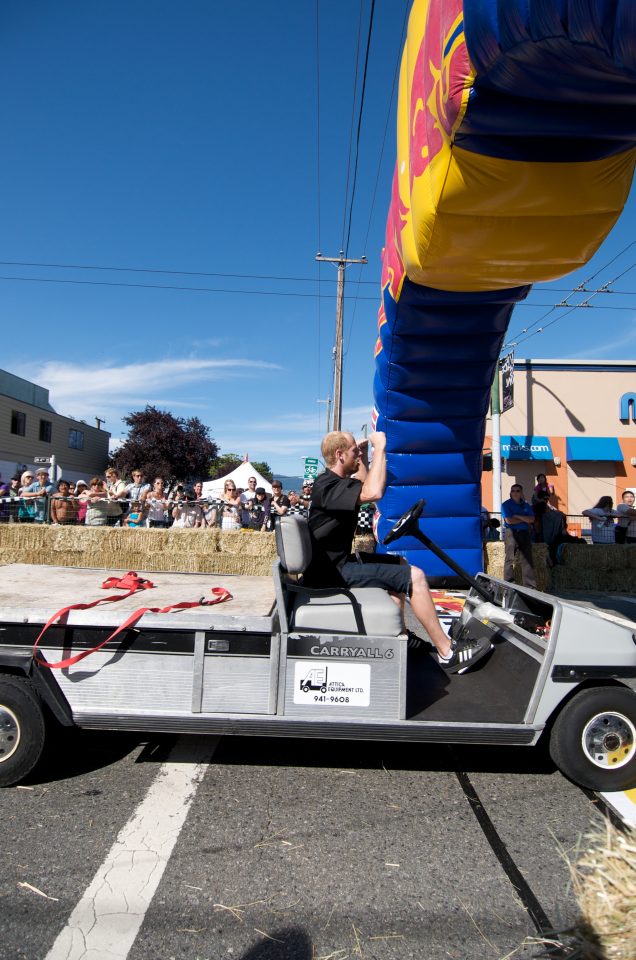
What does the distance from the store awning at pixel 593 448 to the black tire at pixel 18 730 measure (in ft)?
83.1

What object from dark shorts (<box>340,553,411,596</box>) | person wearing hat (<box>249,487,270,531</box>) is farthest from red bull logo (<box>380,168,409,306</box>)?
person wearing hat (<box>249,487,270,531</box>)

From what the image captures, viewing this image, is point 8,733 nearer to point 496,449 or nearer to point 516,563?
point 516,563

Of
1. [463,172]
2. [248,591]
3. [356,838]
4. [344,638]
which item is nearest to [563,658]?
[344,638]

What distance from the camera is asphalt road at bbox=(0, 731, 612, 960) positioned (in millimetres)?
2199

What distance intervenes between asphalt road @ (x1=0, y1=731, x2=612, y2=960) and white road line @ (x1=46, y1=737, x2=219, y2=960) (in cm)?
1

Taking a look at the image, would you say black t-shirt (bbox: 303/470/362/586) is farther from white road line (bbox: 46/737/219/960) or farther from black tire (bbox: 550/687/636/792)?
black tire (bbox: 550/687/636/792)

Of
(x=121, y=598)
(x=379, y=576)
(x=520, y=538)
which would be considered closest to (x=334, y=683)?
(x=379, y=576)

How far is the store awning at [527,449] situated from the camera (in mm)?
25547

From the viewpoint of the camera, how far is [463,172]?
172 inches

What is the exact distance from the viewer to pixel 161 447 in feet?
153

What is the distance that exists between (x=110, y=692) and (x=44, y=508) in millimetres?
10233

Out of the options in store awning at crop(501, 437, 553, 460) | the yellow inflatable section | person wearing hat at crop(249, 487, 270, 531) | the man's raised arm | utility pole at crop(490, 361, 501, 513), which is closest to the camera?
the man's raised arm

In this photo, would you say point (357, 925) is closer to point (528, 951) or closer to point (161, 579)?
point (528, 951)

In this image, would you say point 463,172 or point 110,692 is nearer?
point 110,692
